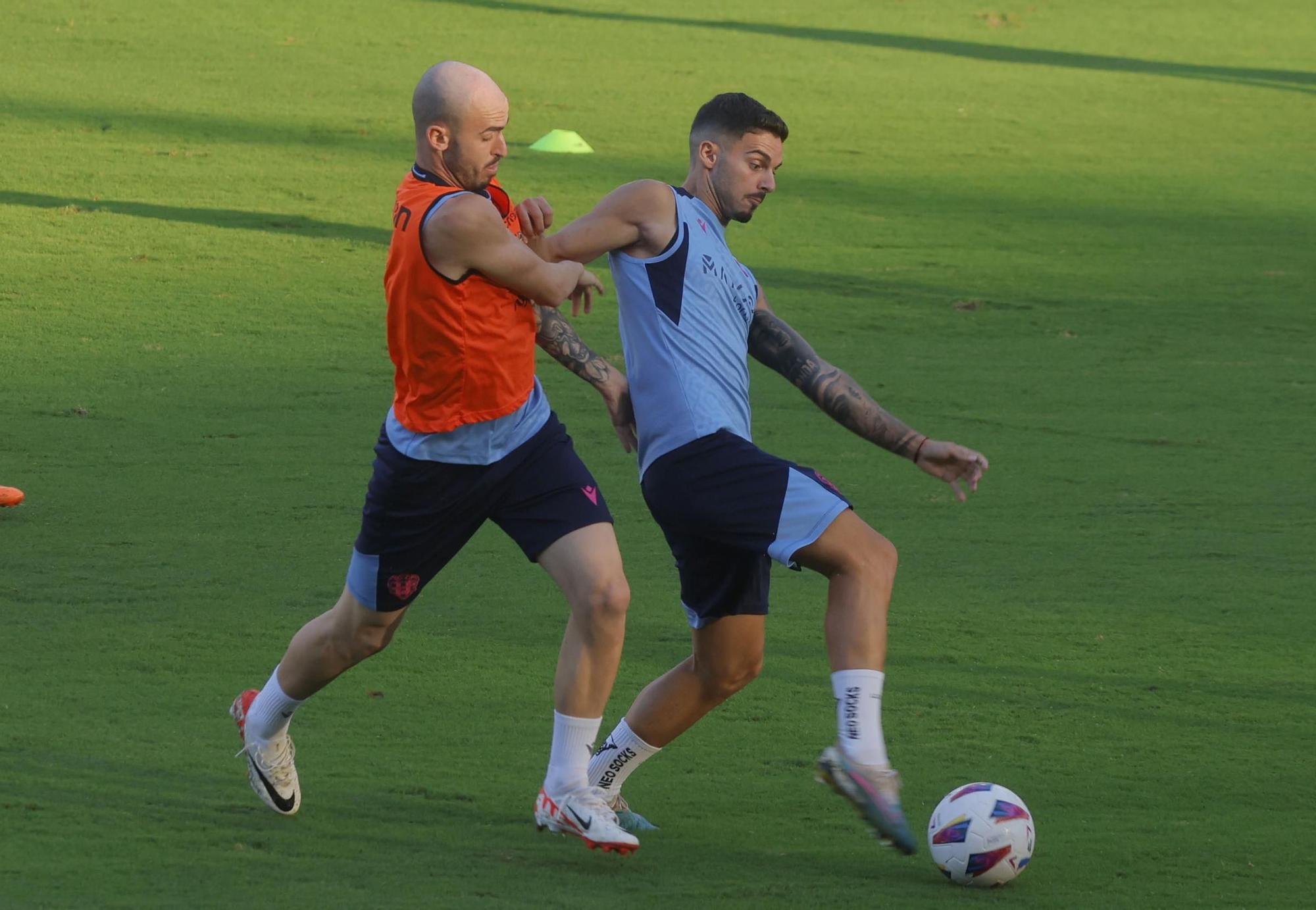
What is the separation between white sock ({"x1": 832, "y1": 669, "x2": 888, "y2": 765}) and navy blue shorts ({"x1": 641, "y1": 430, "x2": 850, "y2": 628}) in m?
0.32

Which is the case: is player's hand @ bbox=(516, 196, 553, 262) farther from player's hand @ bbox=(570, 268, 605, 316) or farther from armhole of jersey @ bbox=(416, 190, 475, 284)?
armhole of jersey @ bbox=(416, 190, 475, 284)

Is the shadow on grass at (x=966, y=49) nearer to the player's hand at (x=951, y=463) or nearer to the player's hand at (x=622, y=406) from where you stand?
the player's hand at (x=622, y=406)

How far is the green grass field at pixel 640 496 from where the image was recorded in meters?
4.48

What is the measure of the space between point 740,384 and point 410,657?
1.78 metres

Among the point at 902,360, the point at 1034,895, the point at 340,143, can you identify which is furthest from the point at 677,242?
the point at 340,143

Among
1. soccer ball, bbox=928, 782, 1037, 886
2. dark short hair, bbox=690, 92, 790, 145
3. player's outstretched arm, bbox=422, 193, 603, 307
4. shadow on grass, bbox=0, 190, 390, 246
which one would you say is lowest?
soccer ball, bbox=928, 782, 1037, 886

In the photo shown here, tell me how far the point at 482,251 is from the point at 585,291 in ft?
1.38

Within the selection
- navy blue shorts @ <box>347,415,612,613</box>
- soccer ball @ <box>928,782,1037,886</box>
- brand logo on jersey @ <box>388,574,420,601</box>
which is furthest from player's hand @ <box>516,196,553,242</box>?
soccer ball @ <box>928,782,1037,886</box>

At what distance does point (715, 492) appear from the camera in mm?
4332

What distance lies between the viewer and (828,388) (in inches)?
182

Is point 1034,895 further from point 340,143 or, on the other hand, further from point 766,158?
point 340,143

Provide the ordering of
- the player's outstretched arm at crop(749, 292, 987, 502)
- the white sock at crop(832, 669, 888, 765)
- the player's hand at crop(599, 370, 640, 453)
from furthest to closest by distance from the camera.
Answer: the player's hand at crop(599, 370, 640, 453)
the player's outstretched arm at crop(749, 292, 987, 502)
the white sock at crop(832, 669, 888, 765)

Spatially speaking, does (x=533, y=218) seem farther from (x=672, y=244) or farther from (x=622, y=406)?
(x=622, y=406)

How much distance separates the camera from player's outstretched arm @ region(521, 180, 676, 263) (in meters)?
4.53
